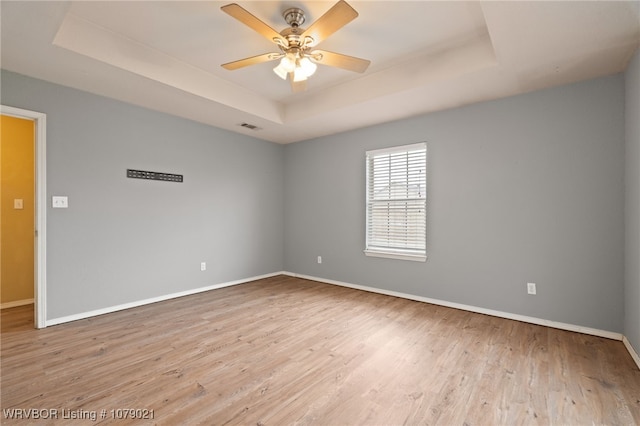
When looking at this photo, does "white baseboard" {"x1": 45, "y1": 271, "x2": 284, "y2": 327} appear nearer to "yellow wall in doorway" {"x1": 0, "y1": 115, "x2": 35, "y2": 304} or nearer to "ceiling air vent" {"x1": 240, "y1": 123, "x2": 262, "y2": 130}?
"yellow wall in doorway" {"x1": 0, "y1": 115, "x2": 35, "y2": 304}

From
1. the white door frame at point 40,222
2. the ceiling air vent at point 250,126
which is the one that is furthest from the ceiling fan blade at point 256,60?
the white door frame at point 40,222

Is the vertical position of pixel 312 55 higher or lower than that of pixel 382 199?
higher

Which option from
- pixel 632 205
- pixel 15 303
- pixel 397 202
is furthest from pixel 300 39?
pixel 15 303

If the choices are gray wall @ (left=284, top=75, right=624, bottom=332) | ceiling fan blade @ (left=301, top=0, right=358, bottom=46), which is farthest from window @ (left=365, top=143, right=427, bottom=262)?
ceiling fan blade @ (left=301, top=0, right=358, bottom=46)

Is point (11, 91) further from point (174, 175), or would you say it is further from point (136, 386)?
point (136, 386)

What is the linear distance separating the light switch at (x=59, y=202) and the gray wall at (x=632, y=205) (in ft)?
18.0

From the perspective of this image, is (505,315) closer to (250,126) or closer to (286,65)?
(286,65)

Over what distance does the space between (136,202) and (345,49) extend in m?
3.20

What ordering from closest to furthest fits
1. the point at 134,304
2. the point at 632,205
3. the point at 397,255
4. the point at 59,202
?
the point at 632,205
the point at 59,202
the point at 134,304
the point at 397,255

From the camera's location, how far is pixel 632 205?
2.49 meters

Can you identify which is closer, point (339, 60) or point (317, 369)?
point (317, 369)

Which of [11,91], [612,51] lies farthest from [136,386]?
[612,51]

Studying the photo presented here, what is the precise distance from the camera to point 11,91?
2.84 m

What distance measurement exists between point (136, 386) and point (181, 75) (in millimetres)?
2988
